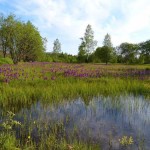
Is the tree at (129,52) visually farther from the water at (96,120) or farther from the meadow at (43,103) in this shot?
the water at (96,120)

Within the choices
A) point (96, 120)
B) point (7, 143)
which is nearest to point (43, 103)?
point (96, 120)

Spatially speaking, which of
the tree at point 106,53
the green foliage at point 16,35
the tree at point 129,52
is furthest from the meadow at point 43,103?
Result: the tree at point 129,52

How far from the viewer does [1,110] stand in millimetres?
5613

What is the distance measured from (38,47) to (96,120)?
4283 centimetres

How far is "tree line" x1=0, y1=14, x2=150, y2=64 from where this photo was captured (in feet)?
112

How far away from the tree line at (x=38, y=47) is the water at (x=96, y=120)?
85.2ft

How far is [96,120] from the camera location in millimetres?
5105

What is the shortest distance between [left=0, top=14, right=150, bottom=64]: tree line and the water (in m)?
26.0

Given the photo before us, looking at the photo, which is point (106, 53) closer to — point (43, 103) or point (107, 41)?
point (107, 41)

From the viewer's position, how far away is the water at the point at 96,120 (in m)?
4.12

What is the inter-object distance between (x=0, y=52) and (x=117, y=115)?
50.6m

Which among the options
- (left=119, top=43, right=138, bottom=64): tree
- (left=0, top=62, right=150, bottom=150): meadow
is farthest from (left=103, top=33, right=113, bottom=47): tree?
(left=0, top=62, right=150, bottom=150): meadow

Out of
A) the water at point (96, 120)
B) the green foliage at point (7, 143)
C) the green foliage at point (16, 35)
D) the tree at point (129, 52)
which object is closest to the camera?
the green foliage at point (7, 143)

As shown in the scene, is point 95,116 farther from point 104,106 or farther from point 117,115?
point 104,106
